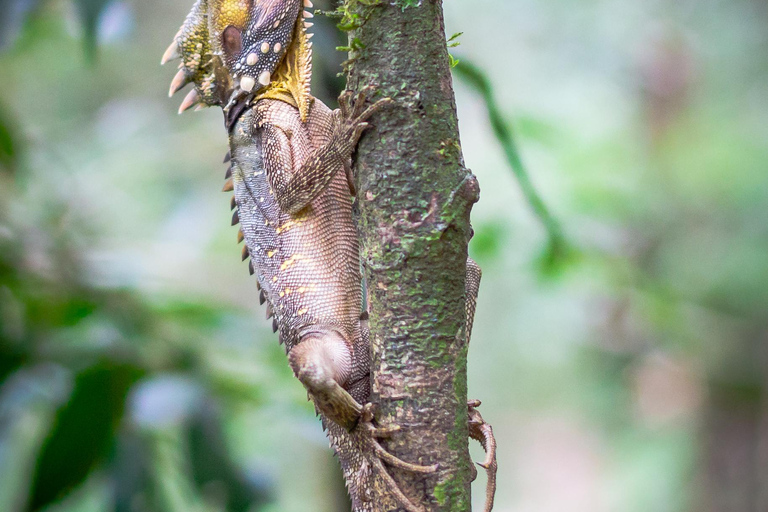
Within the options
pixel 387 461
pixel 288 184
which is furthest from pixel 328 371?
pixel 288 184

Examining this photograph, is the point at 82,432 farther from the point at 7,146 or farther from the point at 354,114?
the point at 354,114

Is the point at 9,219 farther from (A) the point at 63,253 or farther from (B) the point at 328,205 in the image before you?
(B) the point at 328,205

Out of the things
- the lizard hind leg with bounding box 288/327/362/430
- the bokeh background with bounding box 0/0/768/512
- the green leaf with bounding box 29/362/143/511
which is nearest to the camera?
the lizard hind leg with bounding box 288/327/362/430

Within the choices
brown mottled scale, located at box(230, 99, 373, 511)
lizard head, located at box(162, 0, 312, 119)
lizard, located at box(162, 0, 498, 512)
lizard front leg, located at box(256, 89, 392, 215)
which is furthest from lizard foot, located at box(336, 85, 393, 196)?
lizard head, located at box(162, 0, 312, 119)

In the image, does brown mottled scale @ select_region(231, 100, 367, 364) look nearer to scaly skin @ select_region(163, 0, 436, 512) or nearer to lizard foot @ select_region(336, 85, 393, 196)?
scaly skin @ select_region(163, 0, 436, 512)

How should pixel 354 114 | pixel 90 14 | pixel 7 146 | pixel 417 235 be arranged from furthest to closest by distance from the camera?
1. pixel 7 146
2. pixel 90 14
3. pixel 354 114
4. pixel 417 235

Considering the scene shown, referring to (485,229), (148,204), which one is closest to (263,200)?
(485,229)
